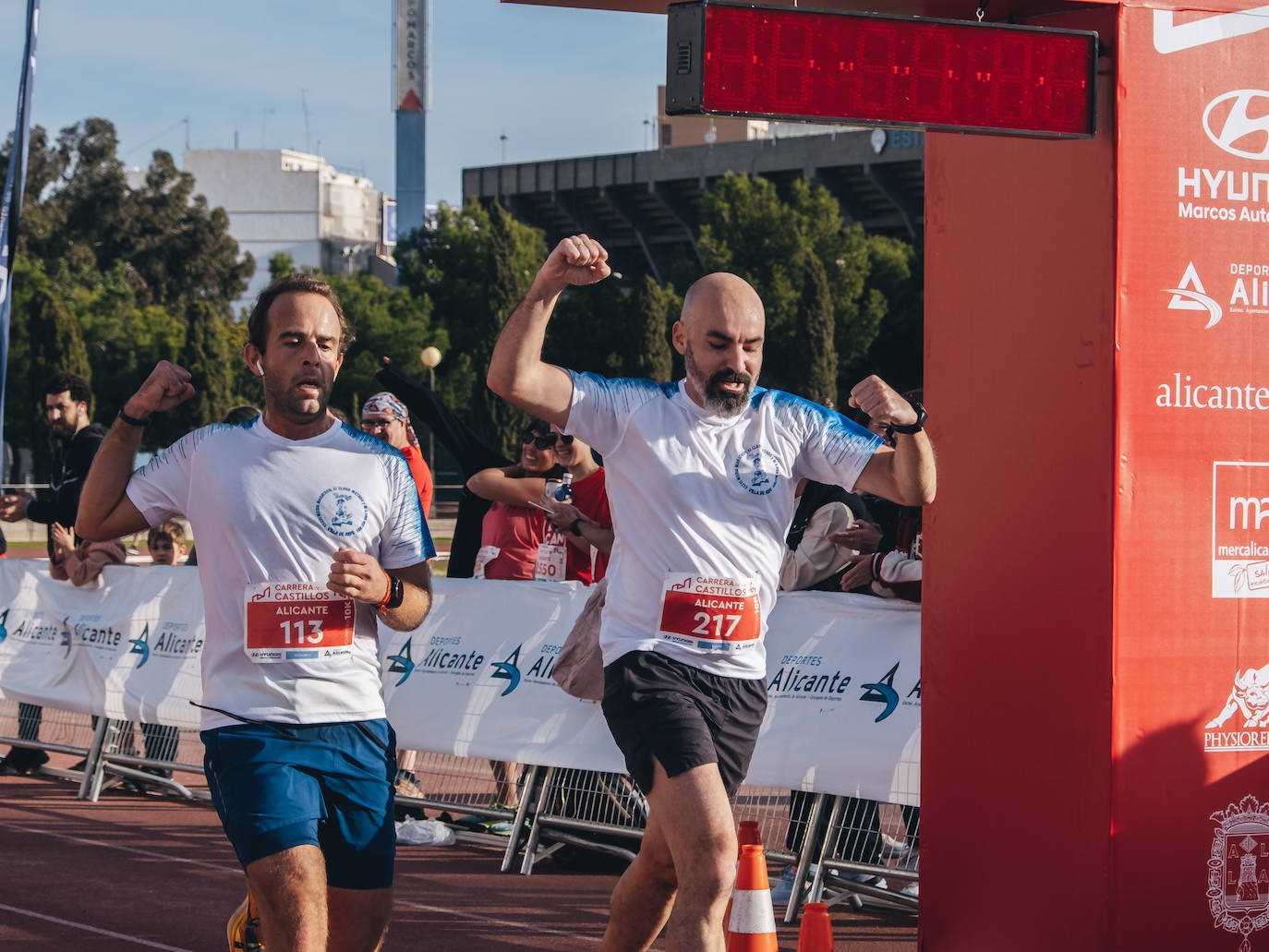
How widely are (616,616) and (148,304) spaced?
7176 centimetres

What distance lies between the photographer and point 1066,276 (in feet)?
17.1

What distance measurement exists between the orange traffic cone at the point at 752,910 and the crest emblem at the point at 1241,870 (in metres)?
1.62

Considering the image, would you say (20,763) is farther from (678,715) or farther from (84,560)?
(678,715)

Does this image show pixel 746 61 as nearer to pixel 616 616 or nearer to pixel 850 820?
pixel 616 616

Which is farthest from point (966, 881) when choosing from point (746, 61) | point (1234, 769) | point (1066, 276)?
point (746, 61)

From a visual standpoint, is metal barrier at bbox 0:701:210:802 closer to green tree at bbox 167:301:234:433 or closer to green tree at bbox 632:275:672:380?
green tree at bbox 632:275:672:380

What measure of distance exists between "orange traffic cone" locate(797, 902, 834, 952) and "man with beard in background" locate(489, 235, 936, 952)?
482 mm

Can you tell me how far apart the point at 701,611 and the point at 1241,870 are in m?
2.24

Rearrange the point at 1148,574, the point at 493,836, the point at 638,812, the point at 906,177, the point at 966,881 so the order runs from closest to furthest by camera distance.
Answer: the point at 1148,574 → the point at 966,881 → the point at 638,812 → the point at 493,836 → the point at 906,177

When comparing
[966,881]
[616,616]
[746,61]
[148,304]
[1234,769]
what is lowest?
[966,881]

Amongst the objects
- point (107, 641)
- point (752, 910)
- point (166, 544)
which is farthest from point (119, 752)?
point (752, 910)

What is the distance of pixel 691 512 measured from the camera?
4.60 meters

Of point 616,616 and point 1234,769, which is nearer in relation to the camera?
point 616,616

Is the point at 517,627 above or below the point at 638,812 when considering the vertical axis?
above
